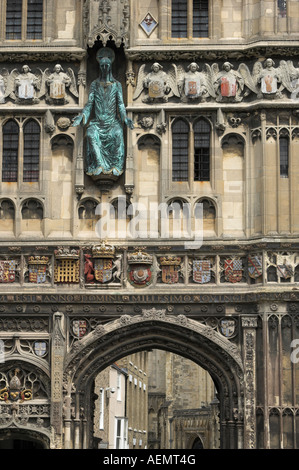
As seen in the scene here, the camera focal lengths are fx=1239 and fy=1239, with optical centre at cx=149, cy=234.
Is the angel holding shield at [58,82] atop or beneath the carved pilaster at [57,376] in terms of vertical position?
atop

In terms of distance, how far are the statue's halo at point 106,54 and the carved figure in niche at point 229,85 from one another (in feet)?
9.83

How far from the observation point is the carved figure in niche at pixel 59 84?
34.2 metres

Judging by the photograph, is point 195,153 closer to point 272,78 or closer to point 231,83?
point 231,83

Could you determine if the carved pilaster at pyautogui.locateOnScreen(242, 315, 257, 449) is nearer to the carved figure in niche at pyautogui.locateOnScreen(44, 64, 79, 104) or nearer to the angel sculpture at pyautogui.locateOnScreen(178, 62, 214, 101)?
the angel sculpture at pyautogui.locateOnScreen(178, 62, 214, 101)

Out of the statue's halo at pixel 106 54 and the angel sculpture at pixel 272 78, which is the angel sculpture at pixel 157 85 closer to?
the statue's halo at pixel 106 54

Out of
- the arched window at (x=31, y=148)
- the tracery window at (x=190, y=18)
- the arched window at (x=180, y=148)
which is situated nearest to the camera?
the arched window at (x=180, y=148)

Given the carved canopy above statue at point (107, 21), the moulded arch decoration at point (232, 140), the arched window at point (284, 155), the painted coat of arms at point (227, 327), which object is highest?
the carved canopy above statue at point (107, 21)

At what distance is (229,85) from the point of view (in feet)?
111

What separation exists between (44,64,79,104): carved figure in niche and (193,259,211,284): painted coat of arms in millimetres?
5807

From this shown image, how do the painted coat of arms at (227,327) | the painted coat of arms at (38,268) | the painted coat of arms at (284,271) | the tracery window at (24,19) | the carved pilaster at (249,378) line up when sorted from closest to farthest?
the carved pilaster at (249,378)
the painted coat of arms at (284,271)
the painted coat of arms at (227,327)
the painted coat of arms at (38,268)
the tracery window at (24,19)

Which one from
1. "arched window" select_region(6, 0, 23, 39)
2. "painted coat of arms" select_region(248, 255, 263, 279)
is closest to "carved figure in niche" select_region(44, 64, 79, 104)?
"arched window" select_region(6, 0, 23, 39)

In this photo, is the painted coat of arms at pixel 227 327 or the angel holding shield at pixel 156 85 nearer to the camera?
the painted coat of arms at pixel 227 327

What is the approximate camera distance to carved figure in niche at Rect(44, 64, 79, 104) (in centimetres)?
3416

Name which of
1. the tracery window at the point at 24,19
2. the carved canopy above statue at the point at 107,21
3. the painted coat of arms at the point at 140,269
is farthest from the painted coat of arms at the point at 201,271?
the tracery window at the point at 24,19
